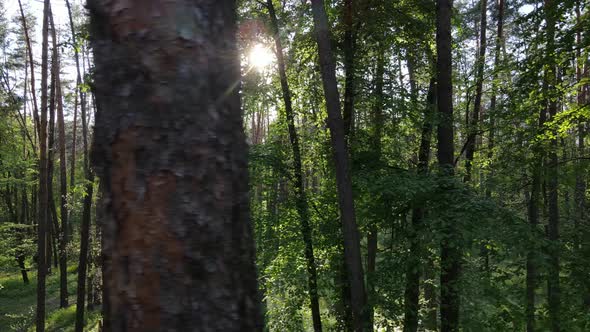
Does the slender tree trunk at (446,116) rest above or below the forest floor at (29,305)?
above

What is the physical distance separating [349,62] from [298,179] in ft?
9.05

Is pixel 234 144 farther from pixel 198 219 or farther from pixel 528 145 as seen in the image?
pixel 528 145

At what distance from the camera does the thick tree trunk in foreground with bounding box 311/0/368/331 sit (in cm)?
714

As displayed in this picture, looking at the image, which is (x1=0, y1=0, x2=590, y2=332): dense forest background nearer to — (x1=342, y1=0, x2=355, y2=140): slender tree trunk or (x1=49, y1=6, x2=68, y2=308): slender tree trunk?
(x1=342, y1=0, x2=355, y2=140): slender tree trunk

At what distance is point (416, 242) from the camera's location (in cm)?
604

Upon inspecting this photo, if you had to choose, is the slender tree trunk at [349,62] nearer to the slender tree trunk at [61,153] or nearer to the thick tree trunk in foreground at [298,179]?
the thick tree trunk in foreground at [298,179]

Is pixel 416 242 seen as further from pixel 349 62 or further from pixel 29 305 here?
pixel 29 305

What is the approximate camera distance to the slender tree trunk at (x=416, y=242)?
6.18m

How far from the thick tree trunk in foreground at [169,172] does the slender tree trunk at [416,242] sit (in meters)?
5.20

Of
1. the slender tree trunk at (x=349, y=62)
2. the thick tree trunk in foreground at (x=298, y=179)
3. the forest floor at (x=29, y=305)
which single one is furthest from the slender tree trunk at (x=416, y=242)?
the forest floor at (x=29, y=305)

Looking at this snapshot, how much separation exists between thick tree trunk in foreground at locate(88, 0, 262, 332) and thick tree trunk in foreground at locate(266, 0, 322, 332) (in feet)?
27.6

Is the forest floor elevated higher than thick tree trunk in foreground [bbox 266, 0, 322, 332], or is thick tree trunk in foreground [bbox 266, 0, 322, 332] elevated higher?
thick tree trunk in foreground [bbox 266, 0, 322, 332]

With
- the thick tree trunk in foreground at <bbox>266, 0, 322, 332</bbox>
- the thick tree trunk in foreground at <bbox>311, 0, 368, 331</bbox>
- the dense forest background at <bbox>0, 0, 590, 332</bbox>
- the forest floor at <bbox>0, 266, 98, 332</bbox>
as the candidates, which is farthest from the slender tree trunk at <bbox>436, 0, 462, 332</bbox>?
the forest floor at <bbox>0, 266, 98, 332</bbox>

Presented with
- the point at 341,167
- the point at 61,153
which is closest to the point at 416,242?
the point at 341,167
